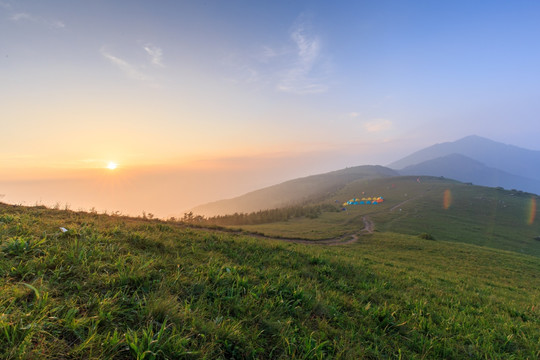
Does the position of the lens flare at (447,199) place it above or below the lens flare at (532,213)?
above

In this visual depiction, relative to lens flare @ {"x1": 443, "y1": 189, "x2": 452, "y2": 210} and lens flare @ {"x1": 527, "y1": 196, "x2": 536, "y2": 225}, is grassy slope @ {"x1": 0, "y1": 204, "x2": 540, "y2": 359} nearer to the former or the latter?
lens flare @ {"x1": 443, "y1": 189, "x2": 452, "y2": 210}

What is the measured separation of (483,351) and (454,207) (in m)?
98.3

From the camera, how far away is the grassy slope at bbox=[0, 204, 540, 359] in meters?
2.81

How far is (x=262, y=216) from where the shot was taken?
68375 mm

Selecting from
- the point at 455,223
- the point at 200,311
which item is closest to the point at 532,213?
the point at 455,223

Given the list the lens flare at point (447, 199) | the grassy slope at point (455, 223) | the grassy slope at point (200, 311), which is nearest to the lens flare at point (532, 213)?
the grassy slope at point (455, 223)

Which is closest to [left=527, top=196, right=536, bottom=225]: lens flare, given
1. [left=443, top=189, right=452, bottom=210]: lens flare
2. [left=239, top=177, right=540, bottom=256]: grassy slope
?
[left=239, top=177, right=540, bottom=256]: grassy slope

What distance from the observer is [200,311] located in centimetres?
381

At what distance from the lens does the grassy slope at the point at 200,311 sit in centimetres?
281

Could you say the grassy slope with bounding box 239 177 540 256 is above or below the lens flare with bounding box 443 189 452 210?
below

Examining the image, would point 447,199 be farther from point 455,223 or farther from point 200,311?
point 200,311

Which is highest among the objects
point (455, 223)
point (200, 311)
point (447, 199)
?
point (200, 311)

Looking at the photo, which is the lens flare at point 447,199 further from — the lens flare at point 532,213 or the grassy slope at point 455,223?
the lens flare at point 532,213

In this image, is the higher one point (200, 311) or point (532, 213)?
point (200, 311)
